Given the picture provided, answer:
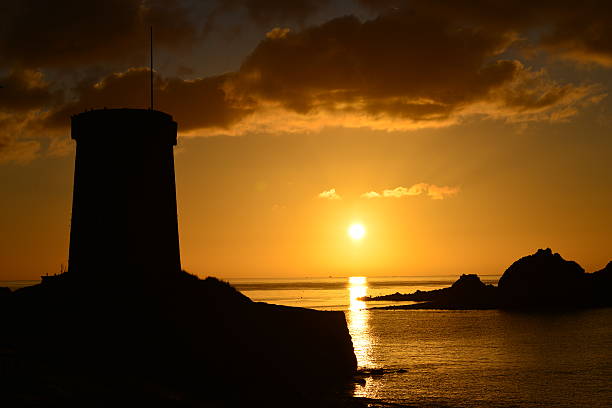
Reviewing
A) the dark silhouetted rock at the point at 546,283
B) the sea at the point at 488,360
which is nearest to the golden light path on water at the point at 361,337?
the sea at the point at 488,360

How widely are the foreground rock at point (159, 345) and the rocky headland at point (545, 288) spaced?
10119cm

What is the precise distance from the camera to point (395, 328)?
3615 inches

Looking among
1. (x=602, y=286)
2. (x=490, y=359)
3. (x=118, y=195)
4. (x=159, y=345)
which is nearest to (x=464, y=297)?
(x=602, y=286)

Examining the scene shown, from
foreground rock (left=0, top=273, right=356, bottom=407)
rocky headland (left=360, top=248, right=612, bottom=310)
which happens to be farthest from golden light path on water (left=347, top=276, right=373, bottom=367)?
rocky headland (left=360, top=248, right=612, bottom=310)

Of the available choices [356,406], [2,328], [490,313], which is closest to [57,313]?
[2,328]

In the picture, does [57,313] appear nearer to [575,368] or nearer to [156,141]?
[156,141]

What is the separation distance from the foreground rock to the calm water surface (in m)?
6.53

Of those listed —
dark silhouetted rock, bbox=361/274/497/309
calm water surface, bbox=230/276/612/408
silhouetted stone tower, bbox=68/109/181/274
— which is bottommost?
calm water surface, bbox=230/276/612/408

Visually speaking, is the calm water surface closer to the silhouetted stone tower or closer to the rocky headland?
the silhouetted stone tower

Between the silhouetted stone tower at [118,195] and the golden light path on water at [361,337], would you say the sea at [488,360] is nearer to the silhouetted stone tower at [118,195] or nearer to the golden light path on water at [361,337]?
the golden light path on water at [361,337]

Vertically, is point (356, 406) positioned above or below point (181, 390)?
below

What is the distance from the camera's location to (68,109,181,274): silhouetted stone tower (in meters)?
33.9

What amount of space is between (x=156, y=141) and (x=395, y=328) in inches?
2527

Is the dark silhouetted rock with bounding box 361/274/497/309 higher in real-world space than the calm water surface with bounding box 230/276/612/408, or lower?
higher
